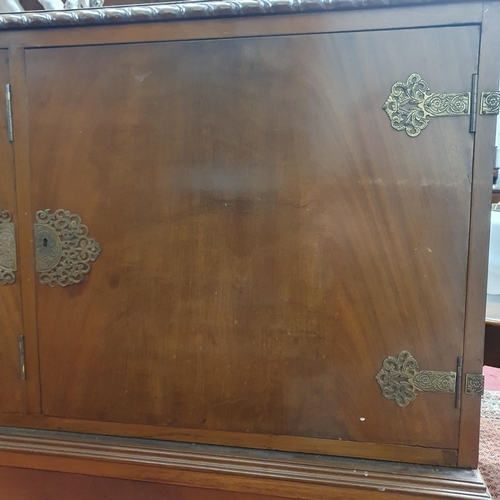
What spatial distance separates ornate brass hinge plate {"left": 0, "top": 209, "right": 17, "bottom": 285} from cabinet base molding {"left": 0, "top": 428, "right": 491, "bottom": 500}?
0.29m

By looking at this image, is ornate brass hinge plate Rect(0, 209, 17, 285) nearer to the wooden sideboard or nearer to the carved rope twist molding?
A: the wooden sideboard

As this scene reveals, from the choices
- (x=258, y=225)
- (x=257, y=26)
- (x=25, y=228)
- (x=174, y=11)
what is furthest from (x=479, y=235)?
(x=25, y=228)

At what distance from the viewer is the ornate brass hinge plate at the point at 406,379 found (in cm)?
60

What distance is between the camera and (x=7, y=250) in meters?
0.68

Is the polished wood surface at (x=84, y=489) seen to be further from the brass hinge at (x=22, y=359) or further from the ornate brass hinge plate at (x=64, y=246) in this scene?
the ornate brass hinge plate at (x=64, y=246)

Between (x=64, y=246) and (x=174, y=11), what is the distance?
41cm

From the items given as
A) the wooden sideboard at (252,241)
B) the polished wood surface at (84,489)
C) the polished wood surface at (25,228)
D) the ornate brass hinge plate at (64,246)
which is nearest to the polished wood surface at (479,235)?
the wooden sideboard at (252,241)

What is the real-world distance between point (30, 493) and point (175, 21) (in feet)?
2.78

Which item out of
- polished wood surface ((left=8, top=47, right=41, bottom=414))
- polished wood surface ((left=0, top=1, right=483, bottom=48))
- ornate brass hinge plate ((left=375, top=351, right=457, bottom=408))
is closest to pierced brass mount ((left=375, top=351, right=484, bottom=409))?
ornate brass hinge plate ((left=375, top=351, right=457, bottom=408))

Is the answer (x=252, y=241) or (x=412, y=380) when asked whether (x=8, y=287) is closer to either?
(x=252, y=241)

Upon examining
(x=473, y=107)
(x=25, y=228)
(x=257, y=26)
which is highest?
(x=257, y=26)

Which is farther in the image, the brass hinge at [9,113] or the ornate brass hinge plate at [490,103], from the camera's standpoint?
the brass hinge at [9,113]

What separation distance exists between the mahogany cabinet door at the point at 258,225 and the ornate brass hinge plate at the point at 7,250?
61 millimetres

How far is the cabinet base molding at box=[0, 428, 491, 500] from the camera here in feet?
1.97
